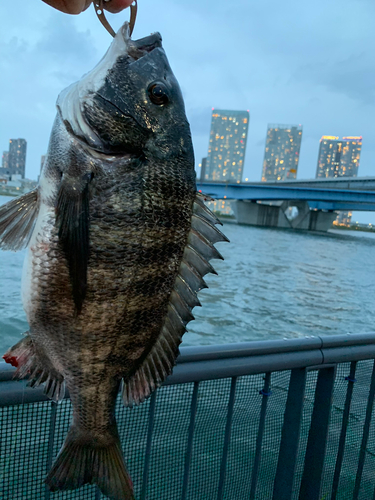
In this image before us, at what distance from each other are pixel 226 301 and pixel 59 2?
1538 centimetres

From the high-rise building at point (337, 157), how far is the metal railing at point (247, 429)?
163112 millimetres

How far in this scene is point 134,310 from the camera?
59.2 inches

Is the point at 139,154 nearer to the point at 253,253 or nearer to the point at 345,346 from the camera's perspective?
the point at 345,346

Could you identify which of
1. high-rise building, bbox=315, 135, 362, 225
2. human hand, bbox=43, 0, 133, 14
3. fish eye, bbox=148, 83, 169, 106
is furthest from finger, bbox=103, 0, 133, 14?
high-rise building, bbox=315, 135, 362, 225

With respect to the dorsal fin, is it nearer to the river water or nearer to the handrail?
the handrail

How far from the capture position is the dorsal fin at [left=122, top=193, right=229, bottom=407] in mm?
1577

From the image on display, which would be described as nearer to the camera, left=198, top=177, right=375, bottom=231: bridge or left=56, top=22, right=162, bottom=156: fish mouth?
left=56, top=22, right=162, bottom=156: fish mouth

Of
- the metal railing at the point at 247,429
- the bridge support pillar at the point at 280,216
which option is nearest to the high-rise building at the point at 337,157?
the bridge support pillar at the point at 280,216

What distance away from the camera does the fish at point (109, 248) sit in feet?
4.66

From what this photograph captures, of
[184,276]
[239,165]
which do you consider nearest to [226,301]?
[184,276]

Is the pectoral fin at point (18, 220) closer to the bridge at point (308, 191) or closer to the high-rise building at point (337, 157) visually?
the bridge at point (308, 191)

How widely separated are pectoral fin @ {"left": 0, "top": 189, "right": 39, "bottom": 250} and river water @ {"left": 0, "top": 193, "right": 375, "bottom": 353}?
9.03m

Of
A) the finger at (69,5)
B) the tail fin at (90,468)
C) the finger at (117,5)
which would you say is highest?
the finger at (117,5)

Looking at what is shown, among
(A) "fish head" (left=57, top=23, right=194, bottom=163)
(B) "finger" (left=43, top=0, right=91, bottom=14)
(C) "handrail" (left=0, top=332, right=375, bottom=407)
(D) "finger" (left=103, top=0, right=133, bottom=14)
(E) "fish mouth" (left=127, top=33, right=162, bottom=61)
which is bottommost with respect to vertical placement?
(C) "handrail" (left=0, top=332, right=375, bottom=407)
